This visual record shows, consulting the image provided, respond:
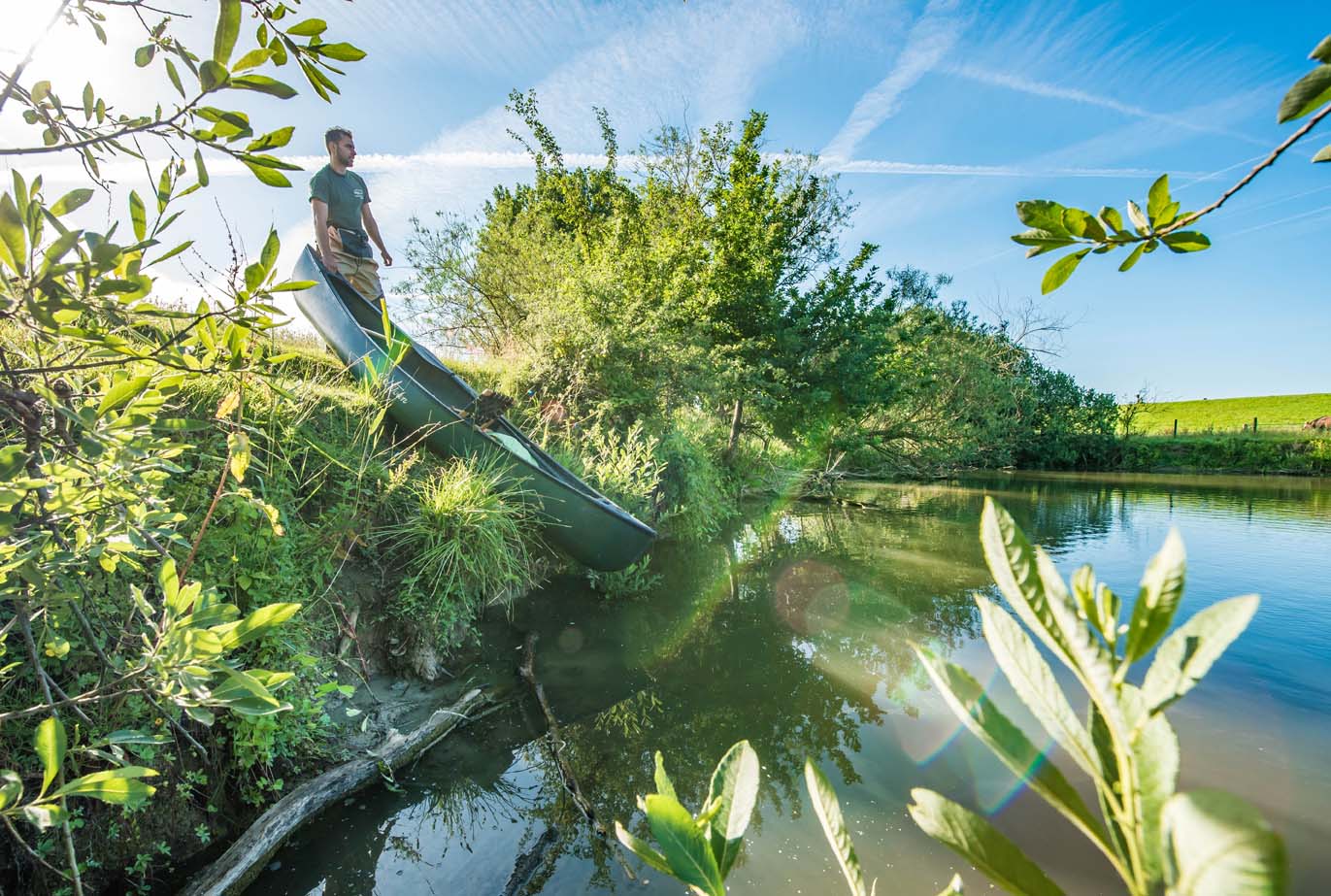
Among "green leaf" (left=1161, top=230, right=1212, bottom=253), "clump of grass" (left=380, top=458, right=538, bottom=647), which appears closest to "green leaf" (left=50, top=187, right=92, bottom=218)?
"green leaf" (left=1161, top=230, right=1212, bottom=253)

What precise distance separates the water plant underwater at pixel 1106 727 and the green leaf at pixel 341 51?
1.12 m

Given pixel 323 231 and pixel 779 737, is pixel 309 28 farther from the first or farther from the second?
pixel 323 231

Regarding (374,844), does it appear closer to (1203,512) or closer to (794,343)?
(794,343)

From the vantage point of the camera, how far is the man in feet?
18.0

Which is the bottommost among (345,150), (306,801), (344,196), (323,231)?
(306,801)

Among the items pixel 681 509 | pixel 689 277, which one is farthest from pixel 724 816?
pixel 689 277

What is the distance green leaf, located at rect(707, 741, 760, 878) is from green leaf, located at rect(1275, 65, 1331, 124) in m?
0.87

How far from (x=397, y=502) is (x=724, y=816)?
415 cm

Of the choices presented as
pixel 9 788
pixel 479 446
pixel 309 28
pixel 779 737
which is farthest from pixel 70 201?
pixel 479 446

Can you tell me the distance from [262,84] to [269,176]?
0.45 feet

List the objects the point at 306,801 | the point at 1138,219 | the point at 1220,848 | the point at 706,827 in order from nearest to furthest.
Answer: the point at 1220,848
the point at 706,827
the point at 1138,219
the point at 306,801

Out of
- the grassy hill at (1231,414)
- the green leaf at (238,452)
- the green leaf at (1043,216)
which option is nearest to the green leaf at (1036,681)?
the green leaf at (1043,216)

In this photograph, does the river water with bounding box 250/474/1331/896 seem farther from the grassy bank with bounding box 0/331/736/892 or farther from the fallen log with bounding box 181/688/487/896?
the grassy bank with bounding box 0/331/736/892

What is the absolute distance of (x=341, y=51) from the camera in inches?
39.5
